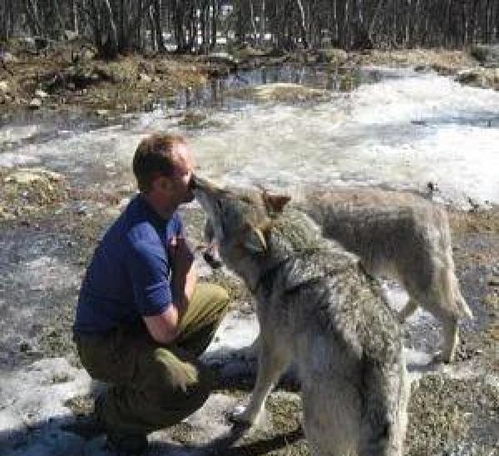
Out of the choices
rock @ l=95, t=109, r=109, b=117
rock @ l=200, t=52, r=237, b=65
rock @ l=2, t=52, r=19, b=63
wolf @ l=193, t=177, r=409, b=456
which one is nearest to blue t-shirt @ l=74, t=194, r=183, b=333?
wolf @ l=193, t=177, r=409, b=456

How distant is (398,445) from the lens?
3.58m

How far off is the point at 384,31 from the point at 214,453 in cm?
2198

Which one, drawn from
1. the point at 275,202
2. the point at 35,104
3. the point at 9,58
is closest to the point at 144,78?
the point at 35,104

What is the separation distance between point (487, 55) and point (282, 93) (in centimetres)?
538

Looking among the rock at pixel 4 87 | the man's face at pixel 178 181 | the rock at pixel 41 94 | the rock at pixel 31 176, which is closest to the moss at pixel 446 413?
the man's face at pixel 178 181

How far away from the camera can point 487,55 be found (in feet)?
51.7

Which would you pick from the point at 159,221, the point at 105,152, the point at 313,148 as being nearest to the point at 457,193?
the point at 313,148

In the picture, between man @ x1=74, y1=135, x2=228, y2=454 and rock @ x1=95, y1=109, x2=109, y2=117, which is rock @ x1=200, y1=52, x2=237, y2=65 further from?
man @ x1=74, y1=135, x2=228, y2=454

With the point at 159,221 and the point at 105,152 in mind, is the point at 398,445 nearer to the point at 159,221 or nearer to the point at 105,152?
the point at 159,221

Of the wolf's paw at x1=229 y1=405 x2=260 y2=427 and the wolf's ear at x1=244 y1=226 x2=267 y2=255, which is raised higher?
the wolf's ear at x1=244 y1=226 x2=267 y2=255

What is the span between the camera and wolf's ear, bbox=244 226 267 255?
4.27 metres

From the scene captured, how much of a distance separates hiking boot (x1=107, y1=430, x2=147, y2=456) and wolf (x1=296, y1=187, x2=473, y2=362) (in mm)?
1817

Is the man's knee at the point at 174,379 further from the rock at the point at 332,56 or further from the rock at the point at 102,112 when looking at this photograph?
the rock at the point at 332,56

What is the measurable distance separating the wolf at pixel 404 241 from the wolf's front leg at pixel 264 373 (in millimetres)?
1122
